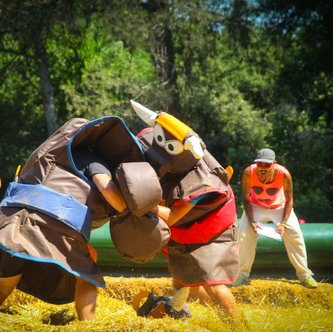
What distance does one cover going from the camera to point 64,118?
16.4 metres

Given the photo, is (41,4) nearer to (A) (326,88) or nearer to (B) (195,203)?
(A) (326,88)

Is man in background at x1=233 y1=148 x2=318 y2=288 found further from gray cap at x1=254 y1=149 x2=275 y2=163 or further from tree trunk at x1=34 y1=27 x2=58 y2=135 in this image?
tree trunk at x1=34 y1=27 x2=58 y2=135

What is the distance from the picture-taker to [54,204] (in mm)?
4559

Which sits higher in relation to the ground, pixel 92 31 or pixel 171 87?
pixel 92 31

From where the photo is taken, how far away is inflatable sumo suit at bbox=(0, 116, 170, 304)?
4.49m

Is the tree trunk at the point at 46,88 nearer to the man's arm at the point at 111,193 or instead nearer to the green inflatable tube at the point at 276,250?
the green inflatable tube at the point at 276,250

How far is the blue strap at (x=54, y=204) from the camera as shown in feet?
14.9

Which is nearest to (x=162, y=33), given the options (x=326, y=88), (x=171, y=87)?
(x=171, y=87)

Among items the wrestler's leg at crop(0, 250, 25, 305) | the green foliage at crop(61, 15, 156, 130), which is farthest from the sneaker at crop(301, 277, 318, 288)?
the green foliage at crop(61, 15, 156, 130)

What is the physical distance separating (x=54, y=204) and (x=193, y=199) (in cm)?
92

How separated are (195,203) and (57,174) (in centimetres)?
94

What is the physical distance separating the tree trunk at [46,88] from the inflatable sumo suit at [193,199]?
1048 centimetres

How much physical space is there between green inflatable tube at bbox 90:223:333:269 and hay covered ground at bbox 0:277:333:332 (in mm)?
652

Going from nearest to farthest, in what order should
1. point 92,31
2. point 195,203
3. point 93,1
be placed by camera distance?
point 195,203 → point 93,1 → point 92,31
